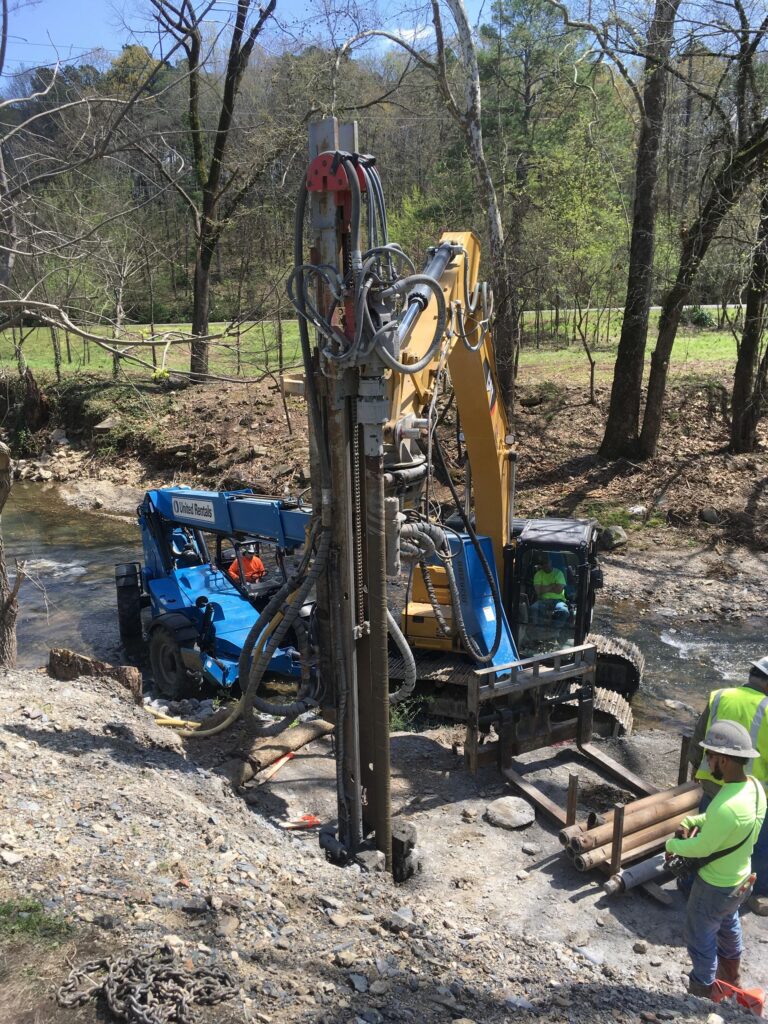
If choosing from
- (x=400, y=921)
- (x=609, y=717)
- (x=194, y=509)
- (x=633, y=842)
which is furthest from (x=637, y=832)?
(x=194, y=509)

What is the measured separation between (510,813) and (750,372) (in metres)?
12.0

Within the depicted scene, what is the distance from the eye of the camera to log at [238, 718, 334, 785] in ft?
21.8

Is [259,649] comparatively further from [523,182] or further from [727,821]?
[523,182]

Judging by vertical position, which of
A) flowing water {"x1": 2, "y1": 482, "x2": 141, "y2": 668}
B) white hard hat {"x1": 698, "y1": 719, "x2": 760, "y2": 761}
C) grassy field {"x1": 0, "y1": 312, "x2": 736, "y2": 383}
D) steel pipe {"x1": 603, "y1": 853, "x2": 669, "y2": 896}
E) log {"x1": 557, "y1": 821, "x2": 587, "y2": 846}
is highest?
grassy field {"x1": 0, "y1": 312, "x2": 736, "y2": 383}

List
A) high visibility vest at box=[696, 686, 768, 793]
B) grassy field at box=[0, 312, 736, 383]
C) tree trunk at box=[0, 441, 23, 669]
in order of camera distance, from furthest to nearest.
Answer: grassy field at box=[0, 312, 736, 383]
tree trunk at box=[0, 441, 23, 669]
high visibility vest at box=[696, 686, 768, 793]

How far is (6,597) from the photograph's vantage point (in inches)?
288

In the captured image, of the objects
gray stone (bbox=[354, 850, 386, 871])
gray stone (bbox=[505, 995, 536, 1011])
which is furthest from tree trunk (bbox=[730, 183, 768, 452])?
gray stone (bbox=[505, 995, 536, 1011])

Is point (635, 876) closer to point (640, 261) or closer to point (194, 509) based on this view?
point (194, 509)

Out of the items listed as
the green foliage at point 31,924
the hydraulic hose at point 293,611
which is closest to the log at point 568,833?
the hydraulic hose at point 293,611

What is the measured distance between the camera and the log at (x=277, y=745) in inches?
Result: 261

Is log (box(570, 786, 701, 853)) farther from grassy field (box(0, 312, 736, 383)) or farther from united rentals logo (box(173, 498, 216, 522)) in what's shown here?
grassy field (box(0, 312, 736, 383))

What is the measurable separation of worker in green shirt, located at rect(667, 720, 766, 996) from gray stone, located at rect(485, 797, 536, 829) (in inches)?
68.4

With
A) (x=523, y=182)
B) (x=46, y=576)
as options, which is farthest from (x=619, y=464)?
(x=46, y=576)

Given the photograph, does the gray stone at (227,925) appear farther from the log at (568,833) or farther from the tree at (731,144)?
the tree at (731,144)
